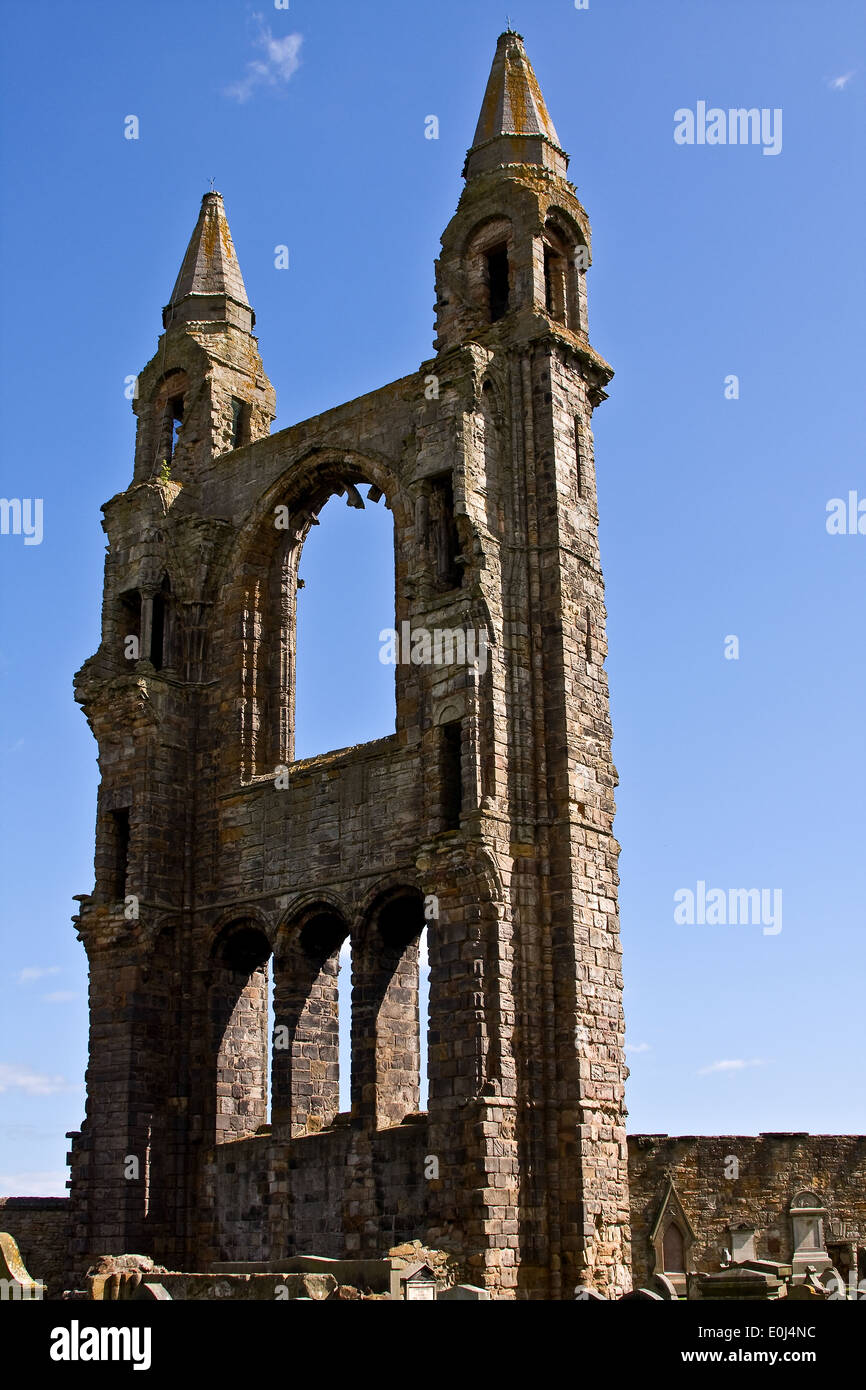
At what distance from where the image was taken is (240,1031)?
951 inches

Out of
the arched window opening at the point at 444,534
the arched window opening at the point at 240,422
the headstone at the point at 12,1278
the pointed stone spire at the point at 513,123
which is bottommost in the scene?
the headstone at the point at 12,1278

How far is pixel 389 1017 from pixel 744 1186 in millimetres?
6095

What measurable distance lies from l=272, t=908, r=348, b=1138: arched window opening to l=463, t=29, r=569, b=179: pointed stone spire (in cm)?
1171

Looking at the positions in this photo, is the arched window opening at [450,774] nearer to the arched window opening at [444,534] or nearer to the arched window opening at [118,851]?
the arched window opening at [444,534]

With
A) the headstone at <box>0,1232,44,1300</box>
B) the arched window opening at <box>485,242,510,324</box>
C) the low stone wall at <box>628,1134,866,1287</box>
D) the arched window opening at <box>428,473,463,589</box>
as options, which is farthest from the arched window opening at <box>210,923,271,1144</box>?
the arched window opening at <box>485,242,510,324</box>

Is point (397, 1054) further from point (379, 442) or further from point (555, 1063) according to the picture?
point (379, 442)

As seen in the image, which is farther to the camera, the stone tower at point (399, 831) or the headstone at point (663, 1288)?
the stone tower at point (399, 831)

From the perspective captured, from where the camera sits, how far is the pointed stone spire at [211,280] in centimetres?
2906

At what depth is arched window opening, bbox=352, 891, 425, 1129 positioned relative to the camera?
21.3m

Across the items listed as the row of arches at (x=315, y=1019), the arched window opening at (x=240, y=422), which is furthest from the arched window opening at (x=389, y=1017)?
the arched window opening at (x=240, y=422)

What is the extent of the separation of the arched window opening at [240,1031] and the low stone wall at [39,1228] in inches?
151

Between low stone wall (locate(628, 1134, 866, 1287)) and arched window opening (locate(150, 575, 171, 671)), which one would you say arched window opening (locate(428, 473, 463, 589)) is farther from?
low stone wall (locate(628, 1134, 866, 1287))

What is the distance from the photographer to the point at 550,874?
66.2 feet
